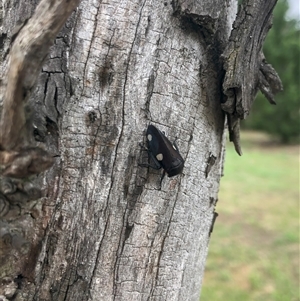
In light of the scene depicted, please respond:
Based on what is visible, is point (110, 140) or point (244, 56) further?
point (244, 56)

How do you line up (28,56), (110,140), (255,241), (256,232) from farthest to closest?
(256,232), (255,241), (110,140), (28,56)

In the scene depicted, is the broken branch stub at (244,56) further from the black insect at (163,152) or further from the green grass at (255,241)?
the green grass at (255,241)

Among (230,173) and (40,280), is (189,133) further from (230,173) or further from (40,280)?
Result: (230,173)

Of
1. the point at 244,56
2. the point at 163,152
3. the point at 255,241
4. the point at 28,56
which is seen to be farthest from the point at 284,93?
the point at 28,56

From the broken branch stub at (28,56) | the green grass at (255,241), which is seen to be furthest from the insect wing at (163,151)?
the green grass at (255,241)

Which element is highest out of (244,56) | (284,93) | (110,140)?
(284,93)

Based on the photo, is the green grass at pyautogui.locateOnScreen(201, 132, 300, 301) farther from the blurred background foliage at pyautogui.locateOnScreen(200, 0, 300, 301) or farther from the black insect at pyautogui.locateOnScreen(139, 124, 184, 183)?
the black insect at pyautogui.locateOnScreen(139, 124, 184, 183)

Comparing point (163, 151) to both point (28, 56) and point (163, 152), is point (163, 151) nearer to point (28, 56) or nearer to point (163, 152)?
point (163, 152)

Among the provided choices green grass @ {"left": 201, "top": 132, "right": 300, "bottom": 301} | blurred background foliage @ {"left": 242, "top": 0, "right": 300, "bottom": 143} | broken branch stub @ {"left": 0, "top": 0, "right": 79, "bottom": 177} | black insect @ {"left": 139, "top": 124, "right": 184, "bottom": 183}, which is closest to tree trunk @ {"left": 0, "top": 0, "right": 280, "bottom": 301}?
black insect @ {"left": 139, "top": 124, "right": 184, "bottom": 183}
